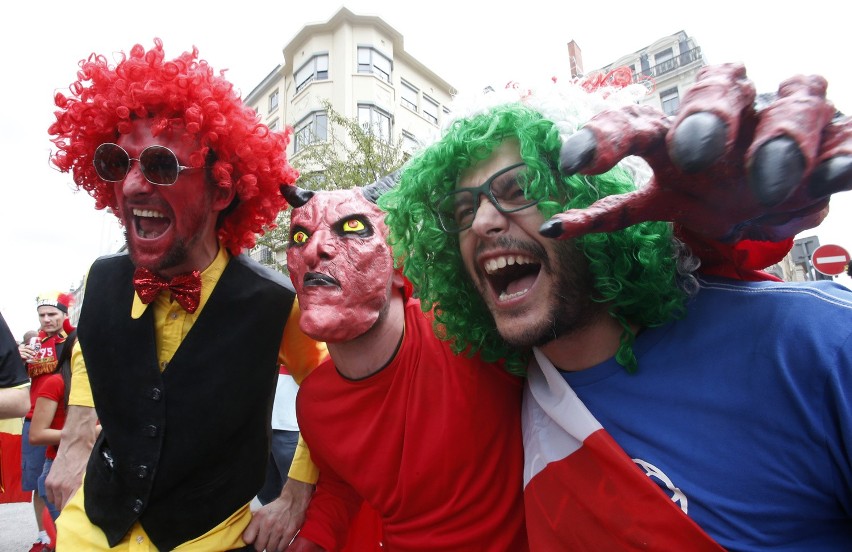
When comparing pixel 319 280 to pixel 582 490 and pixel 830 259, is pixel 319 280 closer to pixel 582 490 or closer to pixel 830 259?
pixel 582 490

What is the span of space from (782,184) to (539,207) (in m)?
0.74

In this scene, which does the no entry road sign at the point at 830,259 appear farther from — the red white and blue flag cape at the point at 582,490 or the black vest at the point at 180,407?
the black vest at the point at 180,407

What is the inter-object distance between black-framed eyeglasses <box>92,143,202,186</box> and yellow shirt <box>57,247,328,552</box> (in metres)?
0.37

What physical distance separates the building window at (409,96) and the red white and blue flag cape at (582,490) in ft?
68.3

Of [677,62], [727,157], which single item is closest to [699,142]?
[727,157]

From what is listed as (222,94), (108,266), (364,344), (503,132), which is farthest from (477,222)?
(108,266)

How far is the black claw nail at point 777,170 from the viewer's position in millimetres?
837

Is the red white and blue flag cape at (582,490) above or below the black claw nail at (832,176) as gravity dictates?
below

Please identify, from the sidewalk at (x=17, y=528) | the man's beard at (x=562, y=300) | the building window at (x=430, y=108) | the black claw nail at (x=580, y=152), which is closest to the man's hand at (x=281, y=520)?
the man's beard at (x=562, y=300)

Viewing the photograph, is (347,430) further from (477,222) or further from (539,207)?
(539,207)

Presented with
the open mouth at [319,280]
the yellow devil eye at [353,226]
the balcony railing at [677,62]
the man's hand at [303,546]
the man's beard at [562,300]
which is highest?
the balcony railing at [677,62]

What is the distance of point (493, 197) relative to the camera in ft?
5.28

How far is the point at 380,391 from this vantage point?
6.16 feet

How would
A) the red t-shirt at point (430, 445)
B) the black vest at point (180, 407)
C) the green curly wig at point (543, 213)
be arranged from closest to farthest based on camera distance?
the green curly wig at point (543, 213)
the red t-shirt at point (430, 445)
the black vest at point (180, 407)
